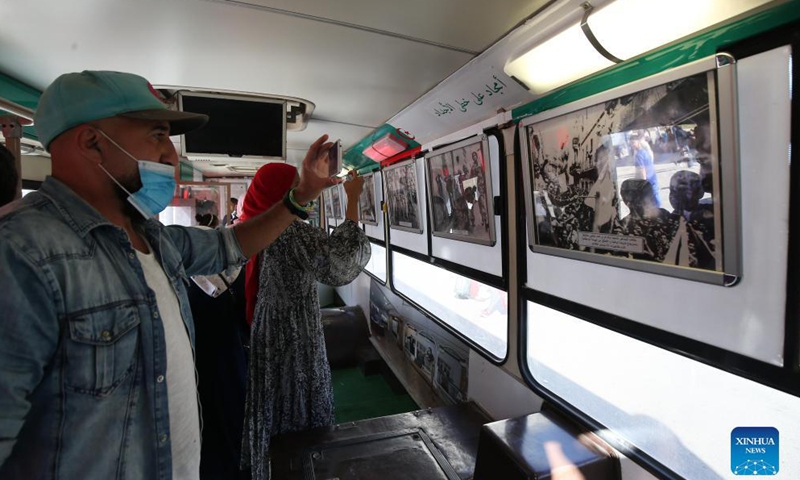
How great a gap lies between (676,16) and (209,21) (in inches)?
68.5

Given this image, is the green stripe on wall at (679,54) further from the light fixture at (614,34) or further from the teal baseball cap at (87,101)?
the teal baseball cap at (87,101)

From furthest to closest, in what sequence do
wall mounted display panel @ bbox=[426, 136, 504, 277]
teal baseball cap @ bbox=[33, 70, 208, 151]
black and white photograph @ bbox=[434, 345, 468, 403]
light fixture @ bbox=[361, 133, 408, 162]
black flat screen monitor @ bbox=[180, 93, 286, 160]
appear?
light fixture @ bbox=[361, 133, 408, 162]
black and white photograph @ bbox=[434, 345, 468, 403]
black flat screen monitor @ bbox=[180, 93, 286, 160]
wall mounted display panel @ bbox=[426, 136, 504, 277]
teal baseball cap @ bbox=[33, 70, 208, 151]

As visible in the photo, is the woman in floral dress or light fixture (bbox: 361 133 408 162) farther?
light fixture (bbox: 361 133 408 162)

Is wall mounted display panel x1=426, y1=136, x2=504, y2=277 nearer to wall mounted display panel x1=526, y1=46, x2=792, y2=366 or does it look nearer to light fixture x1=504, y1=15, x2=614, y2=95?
light fixture x1=504, y1=15, x2=614, y2=95

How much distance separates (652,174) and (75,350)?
5.88 ft

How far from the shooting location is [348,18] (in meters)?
1.56

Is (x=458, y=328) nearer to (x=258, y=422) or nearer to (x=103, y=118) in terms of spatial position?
(x=258, y=422)

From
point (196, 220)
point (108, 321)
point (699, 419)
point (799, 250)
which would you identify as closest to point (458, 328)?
point (699, 419)

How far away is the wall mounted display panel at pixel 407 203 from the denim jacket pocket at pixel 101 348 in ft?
8.59

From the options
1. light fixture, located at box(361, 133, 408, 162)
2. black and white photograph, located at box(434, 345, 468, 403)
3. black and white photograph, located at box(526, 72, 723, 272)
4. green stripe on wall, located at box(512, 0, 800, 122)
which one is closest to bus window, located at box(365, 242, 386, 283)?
light fixture, located at box(361, 133, 408, 162)

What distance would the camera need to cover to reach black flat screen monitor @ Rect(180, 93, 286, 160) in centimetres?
286

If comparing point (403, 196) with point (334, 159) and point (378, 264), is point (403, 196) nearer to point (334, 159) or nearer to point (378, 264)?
point (378, 264)

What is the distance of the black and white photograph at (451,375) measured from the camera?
3.02 m

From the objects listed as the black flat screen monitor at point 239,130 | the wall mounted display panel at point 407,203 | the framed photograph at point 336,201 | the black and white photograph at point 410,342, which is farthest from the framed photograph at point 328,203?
the black flat screen monitor at point 239,130
